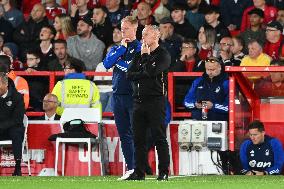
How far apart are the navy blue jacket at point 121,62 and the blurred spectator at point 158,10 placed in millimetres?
6804

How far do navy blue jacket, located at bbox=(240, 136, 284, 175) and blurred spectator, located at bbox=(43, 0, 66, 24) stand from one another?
710 cm

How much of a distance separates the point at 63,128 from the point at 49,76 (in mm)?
1564

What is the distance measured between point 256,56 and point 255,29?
1.56m

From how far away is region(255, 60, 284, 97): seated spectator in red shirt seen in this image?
16.8m

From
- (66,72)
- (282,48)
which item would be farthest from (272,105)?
(66,72)

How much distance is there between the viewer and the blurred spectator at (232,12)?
850 inches

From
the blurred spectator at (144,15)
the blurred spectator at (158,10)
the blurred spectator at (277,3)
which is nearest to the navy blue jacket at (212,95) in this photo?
the blurred spectator at (144,15)

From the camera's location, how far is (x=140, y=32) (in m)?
21.0

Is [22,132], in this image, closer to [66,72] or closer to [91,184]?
[66,72]

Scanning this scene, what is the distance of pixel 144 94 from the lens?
541 inches

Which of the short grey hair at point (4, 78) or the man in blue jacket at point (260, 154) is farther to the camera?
the short grey hair at point (4, 78)

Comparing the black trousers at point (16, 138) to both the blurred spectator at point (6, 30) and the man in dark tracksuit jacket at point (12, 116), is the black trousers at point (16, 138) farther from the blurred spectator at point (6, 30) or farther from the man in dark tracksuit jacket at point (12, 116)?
the blurred spectator at point (6, 30)

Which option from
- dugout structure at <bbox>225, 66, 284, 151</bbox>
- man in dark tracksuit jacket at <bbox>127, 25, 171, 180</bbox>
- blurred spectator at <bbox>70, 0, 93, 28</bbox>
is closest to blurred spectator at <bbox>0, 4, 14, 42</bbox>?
blurred spectator at <bbox>70, 0, 93, 28</bbox>

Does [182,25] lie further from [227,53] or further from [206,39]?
[227,53]
